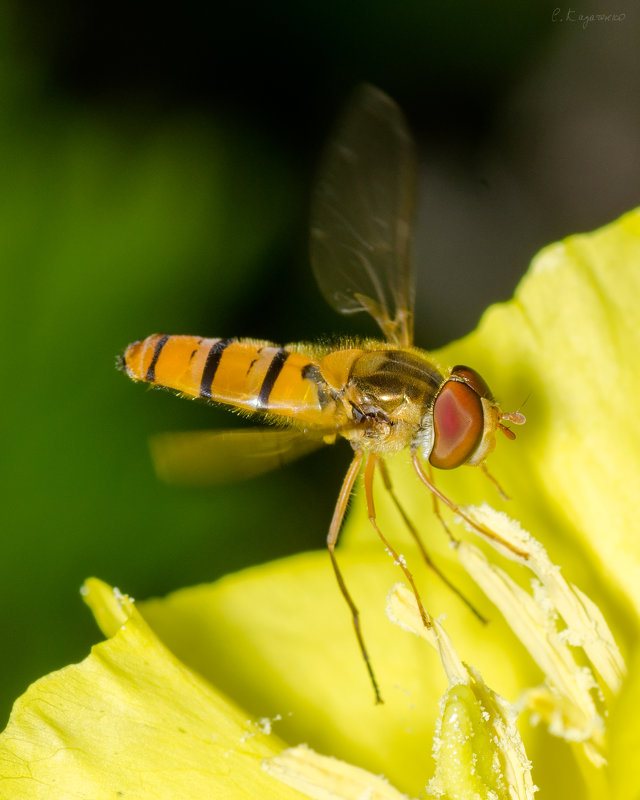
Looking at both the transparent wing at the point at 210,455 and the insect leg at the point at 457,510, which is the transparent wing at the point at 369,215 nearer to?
the insect leg at the point at 457,510

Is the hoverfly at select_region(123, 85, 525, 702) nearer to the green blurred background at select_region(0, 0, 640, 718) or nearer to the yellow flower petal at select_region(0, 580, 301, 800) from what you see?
the yellow flower petal at select_region(0, 580, 301, 800)

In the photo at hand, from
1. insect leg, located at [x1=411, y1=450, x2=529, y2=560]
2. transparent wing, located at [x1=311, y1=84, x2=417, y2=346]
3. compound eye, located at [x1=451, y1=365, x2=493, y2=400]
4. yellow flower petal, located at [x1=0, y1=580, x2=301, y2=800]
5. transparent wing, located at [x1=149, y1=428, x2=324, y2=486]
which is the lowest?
yellow flower petal, located at [x1=0, y1=580, x2=301, y2=800]

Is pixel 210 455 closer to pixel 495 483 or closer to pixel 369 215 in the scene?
pixel 495 483

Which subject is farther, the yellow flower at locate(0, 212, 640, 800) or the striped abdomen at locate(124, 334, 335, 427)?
the striped abdomen at locate(124, 334, 335, 427)

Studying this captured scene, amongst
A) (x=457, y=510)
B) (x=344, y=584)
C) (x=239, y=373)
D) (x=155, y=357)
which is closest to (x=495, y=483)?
(x=457, y=510)

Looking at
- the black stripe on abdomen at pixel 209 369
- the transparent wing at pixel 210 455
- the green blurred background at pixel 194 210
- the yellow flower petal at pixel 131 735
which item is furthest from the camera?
the green blurred background at pixel 194 210

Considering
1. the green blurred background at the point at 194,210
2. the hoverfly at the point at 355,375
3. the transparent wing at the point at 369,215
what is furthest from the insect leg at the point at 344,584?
the green blurred background at the point at 194,210

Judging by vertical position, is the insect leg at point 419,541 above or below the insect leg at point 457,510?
below

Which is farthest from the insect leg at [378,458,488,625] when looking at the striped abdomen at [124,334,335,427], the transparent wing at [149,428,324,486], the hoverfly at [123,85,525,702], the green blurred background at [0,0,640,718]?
the green blurred background at [0,0,640,718]

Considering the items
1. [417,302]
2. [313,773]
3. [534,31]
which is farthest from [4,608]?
[534,31]
